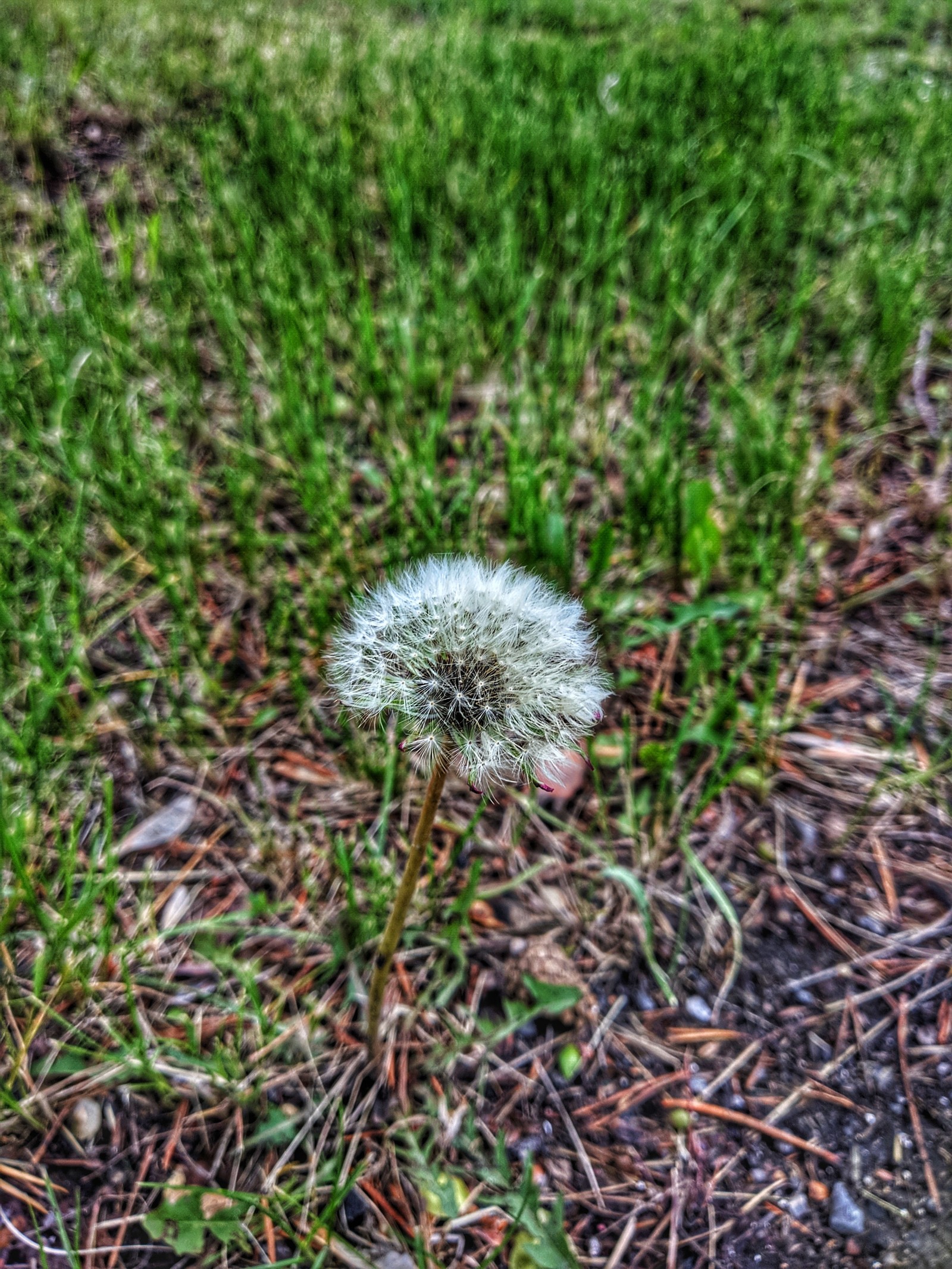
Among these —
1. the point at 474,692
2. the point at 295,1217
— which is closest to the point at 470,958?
the point at 295,1217

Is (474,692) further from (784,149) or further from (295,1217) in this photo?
(784,149)

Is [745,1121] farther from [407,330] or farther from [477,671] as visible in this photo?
[407,330]

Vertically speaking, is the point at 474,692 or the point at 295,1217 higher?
the point at 474,692

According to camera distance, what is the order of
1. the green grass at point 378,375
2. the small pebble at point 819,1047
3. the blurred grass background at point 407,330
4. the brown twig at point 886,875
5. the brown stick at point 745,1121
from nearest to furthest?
the brown stick at point 745,1121, the small pebble at point 819,1047, the brown twig at point 886,875, the green grass at point 378,375, the blurred grass background at point 407,330

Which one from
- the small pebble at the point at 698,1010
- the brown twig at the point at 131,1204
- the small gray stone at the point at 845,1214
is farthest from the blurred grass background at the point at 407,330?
the small gray stone at the point at 845,1214

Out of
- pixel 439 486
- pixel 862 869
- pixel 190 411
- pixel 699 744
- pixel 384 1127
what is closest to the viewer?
pixel 384 1127

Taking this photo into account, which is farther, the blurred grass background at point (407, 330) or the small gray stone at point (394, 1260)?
the blurred grass background at point (407, 330)

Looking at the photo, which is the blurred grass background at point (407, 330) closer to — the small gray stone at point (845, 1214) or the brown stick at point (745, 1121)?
the brown stick at point (745, 1121)
